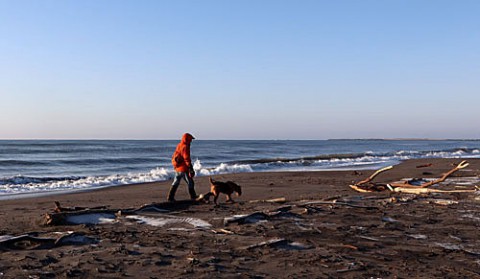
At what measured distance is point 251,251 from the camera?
19.2 feet

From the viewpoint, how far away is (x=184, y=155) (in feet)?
36.0

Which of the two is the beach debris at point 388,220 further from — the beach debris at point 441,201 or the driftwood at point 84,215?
the driftwood at point 84,215

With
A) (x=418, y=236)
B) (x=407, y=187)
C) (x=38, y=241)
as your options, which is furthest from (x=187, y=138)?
(x=407, y=187)

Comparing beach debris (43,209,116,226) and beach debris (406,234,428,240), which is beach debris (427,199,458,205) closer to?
beach debris (406,234,428,240)

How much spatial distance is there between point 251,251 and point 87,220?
3.56 metres

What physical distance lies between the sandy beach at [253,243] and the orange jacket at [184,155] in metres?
1.41

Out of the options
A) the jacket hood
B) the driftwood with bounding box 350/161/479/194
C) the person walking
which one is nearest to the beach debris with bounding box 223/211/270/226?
the person walking

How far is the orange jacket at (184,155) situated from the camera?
1088 cm

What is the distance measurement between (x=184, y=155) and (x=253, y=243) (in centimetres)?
510

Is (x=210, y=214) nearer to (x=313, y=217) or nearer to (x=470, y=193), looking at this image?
(x=313, y=217)

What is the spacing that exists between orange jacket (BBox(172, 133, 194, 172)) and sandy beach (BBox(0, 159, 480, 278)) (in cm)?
141

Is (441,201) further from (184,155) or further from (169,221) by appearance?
(169,221)

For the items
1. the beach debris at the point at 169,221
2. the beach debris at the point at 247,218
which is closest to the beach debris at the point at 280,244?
the beach debris at the point at 247,218

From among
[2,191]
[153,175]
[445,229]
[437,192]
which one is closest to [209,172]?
[153,175]
